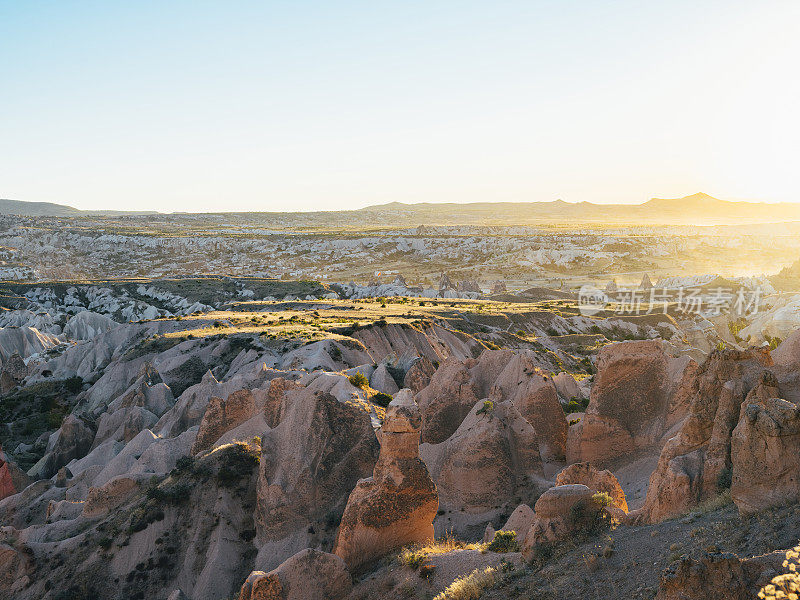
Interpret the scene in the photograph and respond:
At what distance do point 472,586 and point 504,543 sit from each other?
3.22 metres

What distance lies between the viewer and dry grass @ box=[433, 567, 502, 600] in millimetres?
13023

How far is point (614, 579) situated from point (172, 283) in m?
114

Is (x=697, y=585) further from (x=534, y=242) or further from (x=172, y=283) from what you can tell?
(x=534, y=242)

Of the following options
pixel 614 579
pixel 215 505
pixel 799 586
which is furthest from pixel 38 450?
pixel 799 586

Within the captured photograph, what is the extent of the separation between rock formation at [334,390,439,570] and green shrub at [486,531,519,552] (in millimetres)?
2557

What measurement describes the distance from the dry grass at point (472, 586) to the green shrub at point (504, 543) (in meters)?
2.14

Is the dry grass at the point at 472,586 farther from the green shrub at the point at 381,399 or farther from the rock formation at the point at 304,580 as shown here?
the green shrub at the point at 381,399

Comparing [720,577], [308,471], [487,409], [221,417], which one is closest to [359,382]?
[221,417]

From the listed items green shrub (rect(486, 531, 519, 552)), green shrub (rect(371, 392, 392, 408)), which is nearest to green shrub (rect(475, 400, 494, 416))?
green shrub (rect(371, 392, 392, 408))

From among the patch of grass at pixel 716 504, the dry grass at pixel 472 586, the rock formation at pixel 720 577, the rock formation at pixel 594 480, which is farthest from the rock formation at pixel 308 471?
the rock formation at pixel 720 577

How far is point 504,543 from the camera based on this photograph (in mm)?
16141

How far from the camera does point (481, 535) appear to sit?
22094 millimetres

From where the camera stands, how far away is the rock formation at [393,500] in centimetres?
1733

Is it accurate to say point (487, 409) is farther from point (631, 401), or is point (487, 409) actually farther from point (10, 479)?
point (10, 479)
